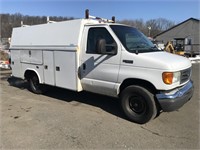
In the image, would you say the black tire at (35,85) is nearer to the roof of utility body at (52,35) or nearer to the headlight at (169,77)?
the roof of utility body at (52,35)

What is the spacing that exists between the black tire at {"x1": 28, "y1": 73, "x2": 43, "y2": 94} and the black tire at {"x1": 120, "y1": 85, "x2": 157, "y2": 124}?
3.40 metres

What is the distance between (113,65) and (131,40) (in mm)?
802

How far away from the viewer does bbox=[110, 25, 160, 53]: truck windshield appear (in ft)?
15.5

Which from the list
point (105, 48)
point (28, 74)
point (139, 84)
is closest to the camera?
point (139, 84)

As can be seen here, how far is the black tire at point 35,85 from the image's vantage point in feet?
22.9

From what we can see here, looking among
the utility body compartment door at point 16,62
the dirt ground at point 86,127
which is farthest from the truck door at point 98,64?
the utility body compartment door at point 16,62

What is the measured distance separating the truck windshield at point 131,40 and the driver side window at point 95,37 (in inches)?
8.7

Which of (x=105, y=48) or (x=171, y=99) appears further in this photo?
(x=105, y=48)

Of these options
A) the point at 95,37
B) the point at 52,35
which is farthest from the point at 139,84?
the point at 52,35

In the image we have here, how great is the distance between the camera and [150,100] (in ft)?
14.2

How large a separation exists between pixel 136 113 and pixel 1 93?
503cm

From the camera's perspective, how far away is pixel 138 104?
15.3 ft

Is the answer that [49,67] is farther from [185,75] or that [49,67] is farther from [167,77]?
[185,75]

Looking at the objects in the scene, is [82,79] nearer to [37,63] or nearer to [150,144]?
[37,63]
